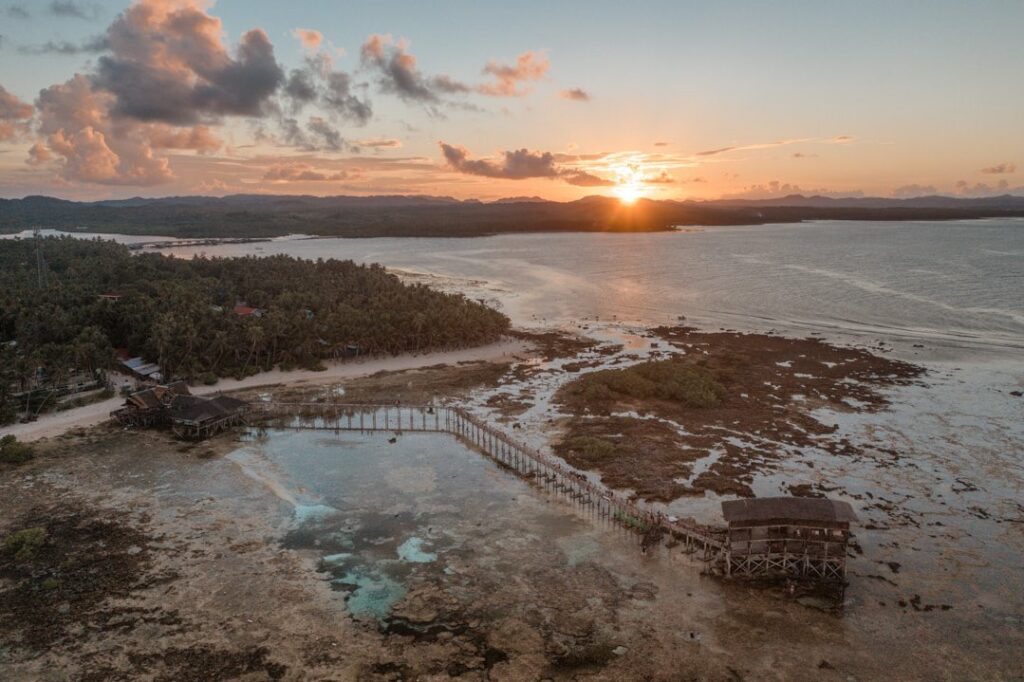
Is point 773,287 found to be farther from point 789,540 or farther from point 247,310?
point 789,540

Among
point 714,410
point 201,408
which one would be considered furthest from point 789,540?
point 201,408

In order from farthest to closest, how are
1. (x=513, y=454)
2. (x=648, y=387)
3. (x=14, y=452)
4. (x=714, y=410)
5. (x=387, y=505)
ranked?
(x=648, y=387) < (x=714, y=410) < (x=513, y=454) < (x=14, y=452) < (x=387, y=505)

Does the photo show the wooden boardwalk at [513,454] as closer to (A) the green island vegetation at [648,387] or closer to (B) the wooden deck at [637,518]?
(B) the wooden deck at [637,518]

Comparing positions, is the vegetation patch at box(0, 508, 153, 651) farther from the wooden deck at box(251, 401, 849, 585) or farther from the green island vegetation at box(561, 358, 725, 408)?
the green island vegetation at box(561, 358, 725, 408)

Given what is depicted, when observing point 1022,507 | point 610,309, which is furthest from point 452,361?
point 1022,507

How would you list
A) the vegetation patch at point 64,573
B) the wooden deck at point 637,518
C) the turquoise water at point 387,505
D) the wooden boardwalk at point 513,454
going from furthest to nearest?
1. the wooden boardwalk at point 513,454
2. the turquoise water at point 387,505
3. the wooden deck at point 637,518
4. the vegetation patch at point 64,573

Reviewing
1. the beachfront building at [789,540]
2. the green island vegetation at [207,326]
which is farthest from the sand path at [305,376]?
the beachfront building at [789,540]
